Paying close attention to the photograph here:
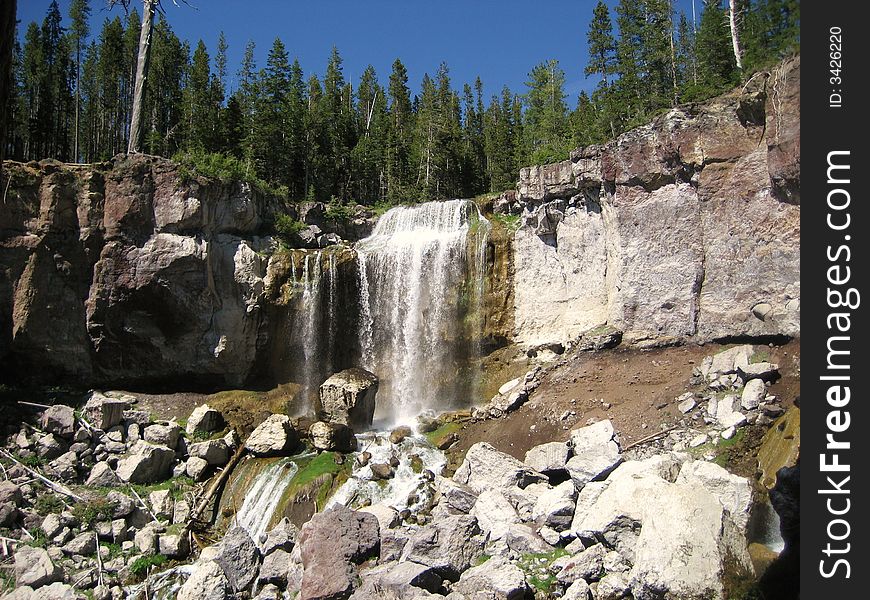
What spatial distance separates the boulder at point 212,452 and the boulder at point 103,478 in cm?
220

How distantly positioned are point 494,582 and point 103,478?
12416mm

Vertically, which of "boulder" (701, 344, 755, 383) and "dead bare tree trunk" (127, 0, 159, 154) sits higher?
"dead bare tree trunk" (127, 0, 159, 154)

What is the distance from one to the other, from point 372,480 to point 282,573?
16.1 ft

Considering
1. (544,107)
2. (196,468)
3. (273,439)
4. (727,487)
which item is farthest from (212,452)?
(544,107)

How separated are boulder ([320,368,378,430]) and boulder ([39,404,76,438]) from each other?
25.3 ft

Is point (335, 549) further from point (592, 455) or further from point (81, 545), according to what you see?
point (81, 545)

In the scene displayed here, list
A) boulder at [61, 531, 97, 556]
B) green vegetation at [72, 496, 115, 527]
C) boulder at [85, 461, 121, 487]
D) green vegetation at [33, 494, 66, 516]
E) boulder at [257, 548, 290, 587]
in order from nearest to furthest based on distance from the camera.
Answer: boulder at [257, 548, 290, 587] < boulder at [61, 531, 97, 556] < green vegetation at [72, 496, 115, 527] < green vegetation at [33, 494, 66, 516] < boulder at [85, 461, 121, 487]

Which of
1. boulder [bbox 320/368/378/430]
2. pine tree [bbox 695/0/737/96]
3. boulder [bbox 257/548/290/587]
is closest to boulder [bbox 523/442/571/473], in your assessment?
boulder [bbox 257/548/290/587]

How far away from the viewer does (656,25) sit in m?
34.1

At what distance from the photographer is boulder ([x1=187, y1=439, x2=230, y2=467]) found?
17547 mm

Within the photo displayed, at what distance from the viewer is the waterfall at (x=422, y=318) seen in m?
23.3

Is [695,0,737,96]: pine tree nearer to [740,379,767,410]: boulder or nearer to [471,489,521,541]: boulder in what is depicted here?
[740,379,767,410]: boulder
